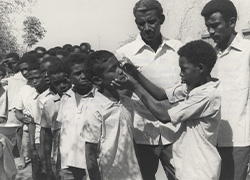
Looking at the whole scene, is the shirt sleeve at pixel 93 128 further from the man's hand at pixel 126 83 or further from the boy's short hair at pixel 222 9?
the boy's short hair at pixel 222 9

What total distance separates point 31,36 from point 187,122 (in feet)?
92.8

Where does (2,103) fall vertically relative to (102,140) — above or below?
below

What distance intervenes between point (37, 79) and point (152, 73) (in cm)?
228

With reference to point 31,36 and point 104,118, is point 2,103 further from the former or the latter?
point 31,36

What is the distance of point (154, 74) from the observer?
3309 millimetres

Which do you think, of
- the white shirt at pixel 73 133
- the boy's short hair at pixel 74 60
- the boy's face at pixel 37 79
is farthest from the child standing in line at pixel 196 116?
the boy's face at pixel 37 79

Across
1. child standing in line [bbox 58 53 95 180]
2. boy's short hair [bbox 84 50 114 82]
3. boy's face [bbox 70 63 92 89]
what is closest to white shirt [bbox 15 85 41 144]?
child standing in line [bbox 58 53 95 180]

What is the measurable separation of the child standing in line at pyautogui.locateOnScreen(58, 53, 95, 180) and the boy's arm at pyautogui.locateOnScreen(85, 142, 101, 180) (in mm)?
363

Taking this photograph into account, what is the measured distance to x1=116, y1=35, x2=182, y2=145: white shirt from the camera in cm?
330

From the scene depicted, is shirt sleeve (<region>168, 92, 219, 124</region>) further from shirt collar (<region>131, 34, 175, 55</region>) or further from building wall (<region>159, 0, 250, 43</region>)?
building wall (<region>159, 0, 250, 43</region>)

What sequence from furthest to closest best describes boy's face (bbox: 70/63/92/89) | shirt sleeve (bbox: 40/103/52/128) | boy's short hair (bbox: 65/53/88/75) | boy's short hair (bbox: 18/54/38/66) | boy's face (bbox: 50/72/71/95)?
boy's short hair (bbox: 18/54/38/66)
boy's face (bbox: 50/72/71/95)
shirt sleeve (bbox: 40/103/52/128)
boy's short hair (bbox: 65/53/88/75)
boy's face (bbox: 70/63/92/89)

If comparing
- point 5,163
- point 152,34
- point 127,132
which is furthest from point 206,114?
point 5,163

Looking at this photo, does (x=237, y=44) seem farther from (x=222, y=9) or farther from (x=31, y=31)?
(x=31, y=31)

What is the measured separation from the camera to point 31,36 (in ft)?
97.7
